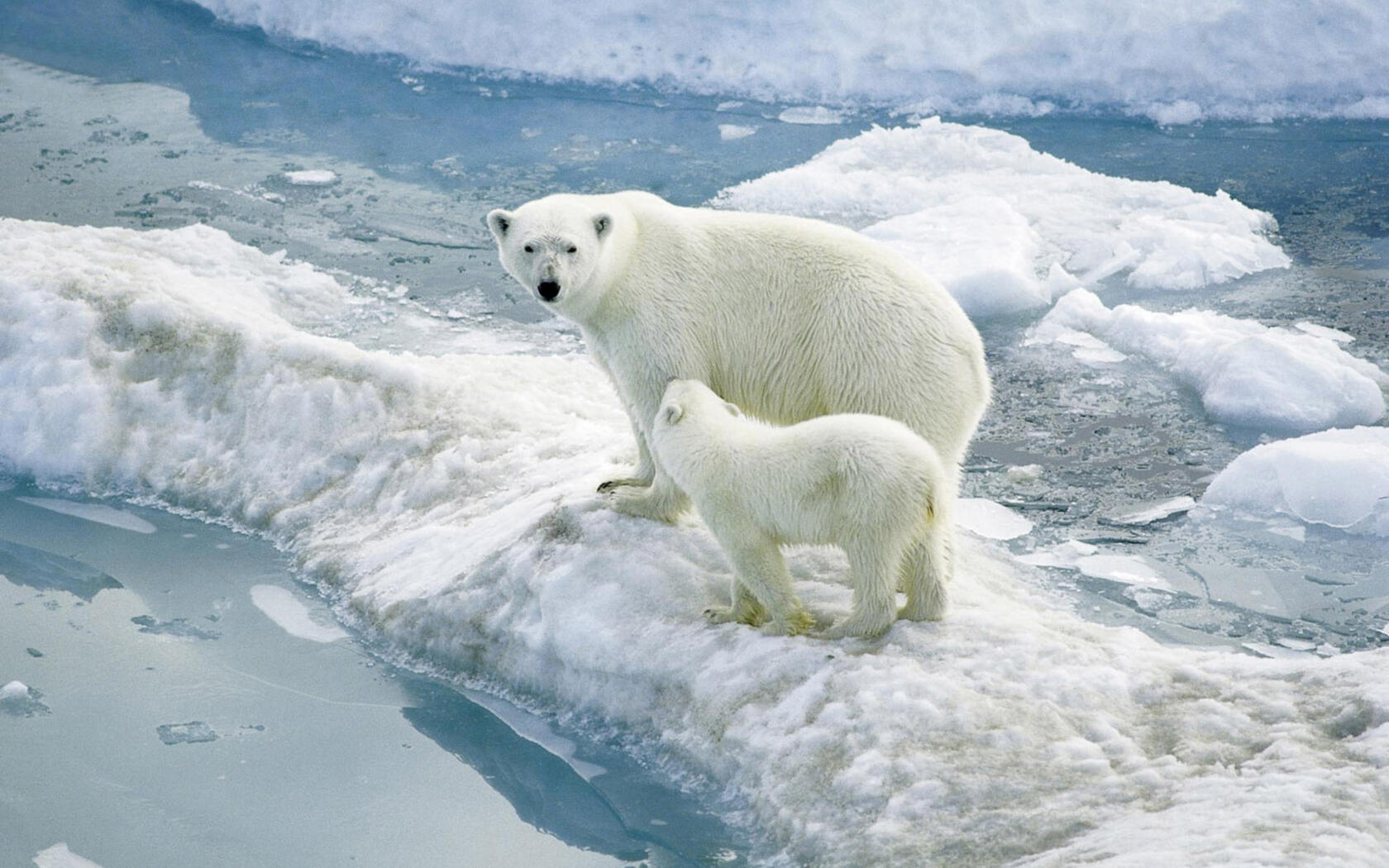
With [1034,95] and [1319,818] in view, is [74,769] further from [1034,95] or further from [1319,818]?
[1034,95]

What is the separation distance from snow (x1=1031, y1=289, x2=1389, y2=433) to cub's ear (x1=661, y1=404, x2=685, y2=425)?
3.64 metres

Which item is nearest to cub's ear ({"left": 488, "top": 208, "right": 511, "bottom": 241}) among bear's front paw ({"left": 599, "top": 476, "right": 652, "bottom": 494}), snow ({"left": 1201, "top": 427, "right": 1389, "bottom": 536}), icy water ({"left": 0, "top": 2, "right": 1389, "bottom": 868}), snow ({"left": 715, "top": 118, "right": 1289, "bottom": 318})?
bear's front paw ({"left": 599, "top": 476, "right": 652, "bottom": 494})

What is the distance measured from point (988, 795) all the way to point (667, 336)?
1.85 m

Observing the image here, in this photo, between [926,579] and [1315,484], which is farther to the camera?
[1315,484]

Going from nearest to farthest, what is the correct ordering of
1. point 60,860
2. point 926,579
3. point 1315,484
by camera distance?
point 60,860 < point 926,579 < point 1315,484

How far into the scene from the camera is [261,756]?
4.22 m

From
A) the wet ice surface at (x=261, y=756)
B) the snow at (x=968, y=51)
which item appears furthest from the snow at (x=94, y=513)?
the snow at (x=968, y=51)

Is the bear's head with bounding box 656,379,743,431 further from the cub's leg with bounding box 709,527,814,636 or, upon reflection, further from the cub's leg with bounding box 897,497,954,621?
the cub's leg with bounding box 897,497,954,621

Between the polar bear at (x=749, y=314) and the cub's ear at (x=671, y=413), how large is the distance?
0.37 metres

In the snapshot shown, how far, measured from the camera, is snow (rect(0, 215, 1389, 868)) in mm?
3332

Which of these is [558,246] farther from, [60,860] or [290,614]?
[60,860]

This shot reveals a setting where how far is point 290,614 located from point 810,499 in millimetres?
2219

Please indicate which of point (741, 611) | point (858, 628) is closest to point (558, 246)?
point (741, 611)

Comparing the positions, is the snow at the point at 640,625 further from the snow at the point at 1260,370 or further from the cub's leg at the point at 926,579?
the snow at the point at 1260,370
